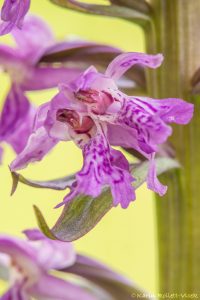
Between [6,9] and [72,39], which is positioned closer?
[6,9]

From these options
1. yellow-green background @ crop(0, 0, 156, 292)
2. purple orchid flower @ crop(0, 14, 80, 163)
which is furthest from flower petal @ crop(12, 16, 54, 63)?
yellow-green background @ crop(0, 0, 156, 292)

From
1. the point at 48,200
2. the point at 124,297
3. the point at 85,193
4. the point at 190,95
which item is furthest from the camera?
the point at 48,200

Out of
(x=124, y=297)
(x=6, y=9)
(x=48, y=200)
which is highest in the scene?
(x=6, y=9)

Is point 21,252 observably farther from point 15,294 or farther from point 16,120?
point 16,120

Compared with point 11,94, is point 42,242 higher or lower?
lower

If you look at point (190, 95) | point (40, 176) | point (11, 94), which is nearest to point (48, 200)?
point (40, 176)

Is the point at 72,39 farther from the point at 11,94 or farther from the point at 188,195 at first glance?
the point at 188,195

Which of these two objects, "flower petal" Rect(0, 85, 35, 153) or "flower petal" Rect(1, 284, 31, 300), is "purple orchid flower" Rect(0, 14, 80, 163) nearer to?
"flower petal" Rect(0, 85, 35, 153)

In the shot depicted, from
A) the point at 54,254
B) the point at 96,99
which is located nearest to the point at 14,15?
the point at 96,99
